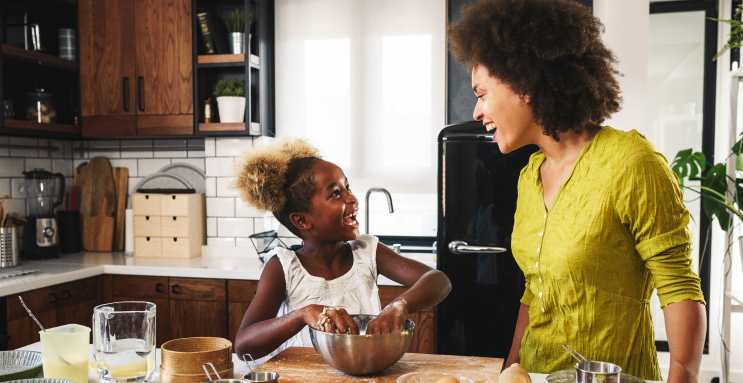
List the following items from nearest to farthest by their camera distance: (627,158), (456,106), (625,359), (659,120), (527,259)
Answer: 1. (627,158)
2. (625,359)
3. (527,259)
4. (456,106)
5. (659,120)

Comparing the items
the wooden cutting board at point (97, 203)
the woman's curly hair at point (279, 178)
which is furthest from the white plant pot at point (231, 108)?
the woman's curly hair at point (279, 178)

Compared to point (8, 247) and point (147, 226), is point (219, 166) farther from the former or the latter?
point (8, 247)

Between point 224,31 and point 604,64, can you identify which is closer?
point 604,64

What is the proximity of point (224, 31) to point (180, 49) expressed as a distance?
0.28 meters

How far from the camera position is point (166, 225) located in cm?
338

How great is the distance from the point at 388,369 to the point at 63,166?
3.17 m

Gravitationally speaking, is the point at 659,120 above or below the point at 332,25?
below

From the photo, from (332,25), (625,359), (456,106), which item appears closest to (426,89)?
(456,106)

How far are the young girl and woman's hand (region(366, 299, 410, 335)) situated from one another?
0.24 m

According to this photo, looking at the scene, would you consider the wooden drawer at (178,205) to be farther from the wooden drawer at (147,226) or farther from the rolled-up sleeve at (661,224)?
the rolled-up sleeve at (661,224)

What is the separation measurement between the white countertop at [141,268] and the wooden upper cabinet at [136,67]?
0.71m

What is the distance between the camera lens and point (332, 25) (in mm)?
3416

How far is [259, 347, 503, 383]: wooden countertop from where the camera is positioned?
1252 millimetres

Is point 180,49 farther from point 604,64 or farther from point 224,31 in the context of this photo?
point 604,64
